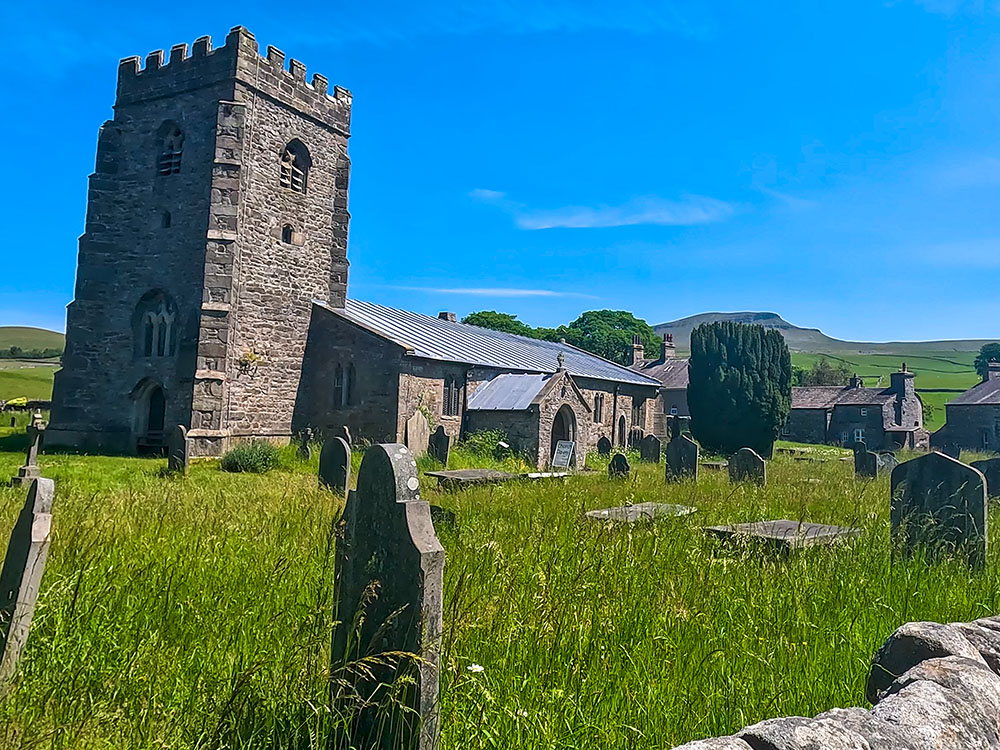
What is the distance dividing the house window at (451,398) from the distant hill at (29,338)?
256 ft

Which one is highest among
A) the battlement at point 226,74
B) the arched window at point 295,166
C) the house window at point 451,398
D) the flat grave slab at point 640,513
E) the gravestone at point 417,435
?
the battlement at point 226,74

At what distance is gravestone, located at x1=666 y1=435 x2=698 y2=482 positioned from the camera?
45.1 feet

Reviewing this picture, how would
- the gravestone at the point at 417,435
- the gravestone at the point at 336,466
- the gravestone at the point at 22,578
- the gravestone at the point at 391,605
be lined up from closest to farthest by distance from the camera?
the gravestone at the point at 391,605
the gravestone at the point at 22,578
the gravestone at the point at 336,466
the gravestone at the point at 417,435

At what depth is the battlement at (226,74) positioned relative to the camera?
70.0ft

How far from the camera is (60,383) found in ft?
71.6

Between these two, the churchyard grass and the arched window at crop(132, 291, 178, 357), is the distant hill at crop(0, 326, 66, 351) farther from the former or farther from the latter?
the churchyard grass

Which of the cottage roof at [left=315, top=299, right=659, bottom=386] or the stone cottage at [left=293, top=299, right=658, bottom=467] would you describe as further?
the cottage roof at [left=315, top=299, right=659, bottom=386]

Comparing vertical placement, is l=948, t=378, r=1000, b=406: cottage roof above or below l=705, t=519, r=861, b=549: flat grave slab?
above

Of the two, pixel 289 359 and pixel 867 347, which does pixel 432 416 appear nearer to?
pixel 289 359

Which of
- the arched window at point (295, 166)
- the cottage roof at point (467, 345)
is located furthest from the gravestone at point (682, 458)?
the arched window at point (295, 166)

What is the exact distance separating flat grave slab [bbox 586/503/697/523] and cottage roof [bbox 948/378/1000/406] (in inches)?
1796

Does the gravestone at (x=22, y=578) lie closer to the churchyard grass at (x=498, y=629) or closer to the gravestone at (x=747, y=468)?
the churchyard grass at (x=498, y=629)

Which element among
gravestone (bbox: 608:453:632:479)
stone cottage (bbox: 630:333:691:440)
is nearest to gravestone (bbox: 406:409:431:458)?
gravestone (bbox: 608:453:632:479)

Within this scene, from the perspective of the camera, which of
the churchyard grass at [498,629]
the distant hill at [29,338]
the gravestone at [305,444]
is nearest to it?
the churchyard grass at [498,629]
